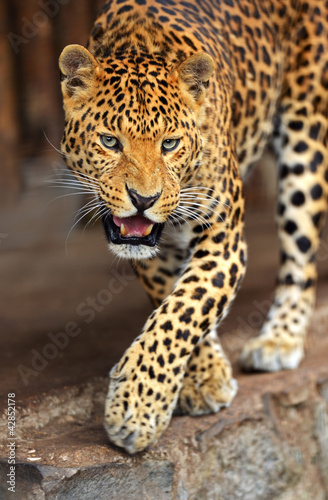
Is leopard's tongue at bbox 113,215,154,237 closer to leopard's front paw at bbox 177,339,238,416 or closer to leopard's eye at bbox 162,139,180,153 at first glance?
leopard's eye at bbox 162,139,180,153

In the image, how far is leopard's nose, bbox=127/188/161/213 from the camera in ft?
15.8

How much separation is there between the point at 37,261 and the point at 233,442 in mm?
5003

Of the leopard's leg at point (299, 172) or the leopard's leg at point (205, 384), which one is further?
the leopard's leg at point (299, 172)

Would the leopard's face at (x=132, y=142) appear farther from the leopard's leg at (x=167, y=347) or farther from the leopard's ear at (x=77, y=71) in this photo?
the leopard's leg at (x=167, y=347)

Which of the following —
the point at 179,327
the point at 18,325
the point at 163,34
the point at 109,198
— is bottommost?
the point at 18,325

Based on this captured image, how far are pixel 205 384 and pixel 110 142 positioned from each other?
6.70 ft

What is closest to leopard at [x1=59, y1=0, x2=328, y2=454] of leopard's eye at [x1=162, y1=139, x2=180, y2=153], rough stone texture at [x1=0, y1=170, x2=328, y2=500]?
leopard's eye at [x1=162, y1=139, x2=180, y2=153]

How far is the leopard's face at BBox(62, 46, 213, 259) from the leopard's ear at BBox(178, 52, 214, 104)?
44mm

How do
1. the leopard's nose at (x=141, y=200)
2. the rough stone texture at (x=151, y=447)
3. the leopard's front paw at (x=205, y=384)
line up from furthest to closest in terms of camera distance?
the leopard's front paw at (x=205, y=384) < the rough stone texture at (x=151, y=447) < the leopard's nose at (x=141, y=200)

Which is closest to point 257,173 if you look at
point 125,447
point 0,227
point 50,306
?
point 0,227

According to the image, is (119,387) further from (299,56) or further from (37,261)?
(37,261)

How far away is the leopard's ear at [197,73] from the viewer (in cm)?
514

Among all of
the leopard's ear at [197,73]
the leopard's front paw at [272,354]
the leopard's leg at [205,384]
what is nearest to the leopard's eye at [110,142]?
the leopard's ear at [197,73]

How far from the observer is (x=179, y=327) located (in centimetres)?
529
